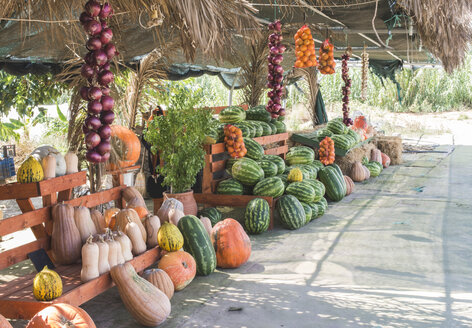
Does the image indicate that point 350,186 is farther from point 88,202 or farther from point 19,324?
point 19,324

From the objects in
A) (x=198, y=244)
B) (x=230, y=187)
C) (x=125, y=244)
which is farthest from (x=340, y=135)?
(x=125, y=244)

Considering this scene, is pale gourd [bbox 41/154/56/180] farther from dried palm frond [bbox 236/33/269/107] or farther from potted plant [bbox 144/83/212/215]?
dried palm frond [bbox 236/33/269/107]

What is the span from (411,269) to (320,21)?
4.68 metres

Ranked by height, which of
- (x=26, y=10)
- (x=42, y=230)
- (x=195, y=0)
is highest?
(x=26, y=10)

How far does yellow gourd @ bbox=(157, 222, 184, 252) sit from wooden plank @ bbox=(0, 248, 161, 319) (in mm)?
335

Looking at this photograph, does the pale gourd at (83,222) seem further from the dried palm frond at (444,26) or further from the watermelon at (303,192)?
the dried palm frond at (444,26)

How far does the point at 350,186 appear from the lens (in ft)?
25.9

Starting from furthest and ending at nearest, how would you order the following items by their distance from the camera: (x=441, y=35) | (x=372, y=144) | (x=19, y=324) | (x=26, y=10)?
(x=372, y=144) → (x=441, y=35) → (x=26, y=10) → (x=19, y=324)

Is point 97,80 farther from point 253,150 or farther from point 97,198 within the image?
point 253,150

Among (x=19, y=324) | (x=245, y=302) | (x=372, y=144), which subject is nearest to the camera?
(x=19, y=324)

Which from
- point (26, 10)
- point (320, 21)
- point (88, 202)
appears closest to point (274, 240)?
point (88, 202)

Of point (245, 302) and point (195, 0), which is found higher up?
point (195, 0)

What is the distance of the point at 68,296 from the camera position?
10.1 feet

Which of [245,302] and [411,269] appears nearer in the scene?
[245,302]
